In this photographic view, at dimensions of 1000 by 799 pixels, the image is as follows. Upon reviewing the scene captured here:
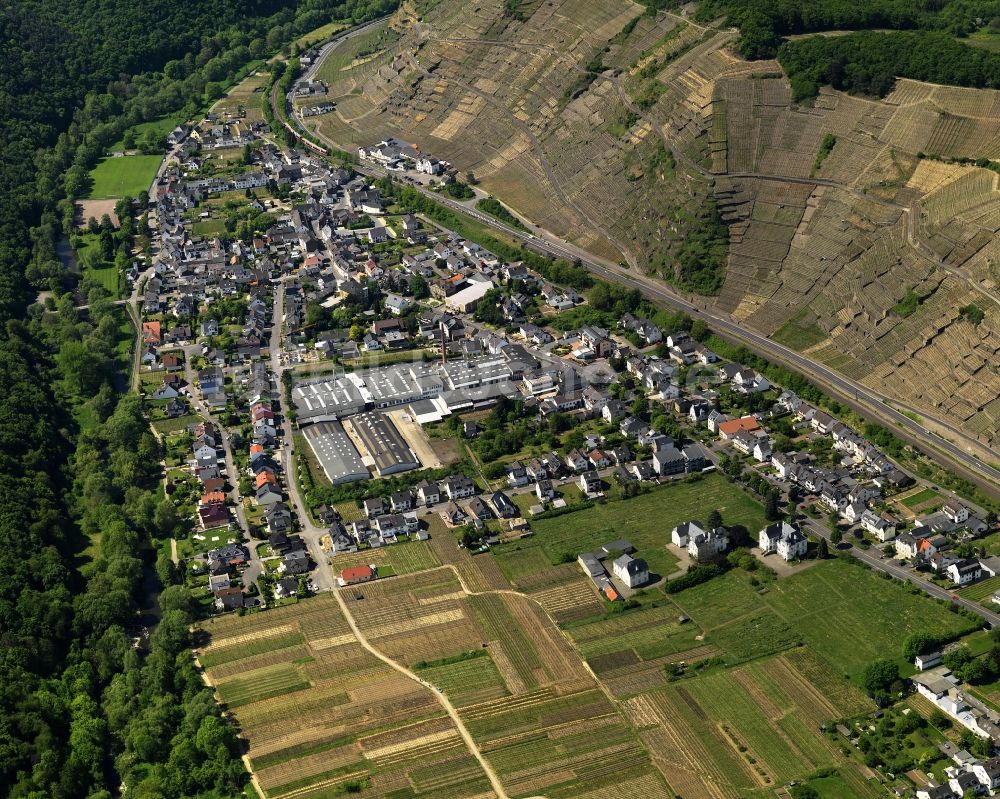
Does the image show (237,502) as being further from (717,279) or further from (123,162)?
(123,162)

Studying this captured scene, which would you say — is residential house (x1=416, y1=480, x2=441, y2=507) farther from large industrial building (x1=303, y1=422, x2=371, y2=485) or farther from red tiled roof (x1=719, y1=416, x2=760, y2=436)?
red tiled roof (x1=719, y1=416, x2=760, y2=436)

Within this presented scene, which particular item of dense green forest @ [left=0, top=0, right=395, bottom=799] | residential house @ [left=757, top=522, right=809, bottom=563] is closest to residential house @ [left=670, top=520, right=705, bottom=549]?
residential house @ [left=757, top=522, right=809, bottom=563]

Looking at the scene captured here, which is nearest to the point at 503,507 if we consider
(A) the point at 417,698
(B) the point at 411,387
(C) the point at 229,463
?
(A) the point at 417,698

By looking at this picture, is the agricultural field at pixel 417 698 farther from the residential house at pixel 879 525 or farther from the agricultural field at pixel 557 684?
the residential house at pixel 879 525

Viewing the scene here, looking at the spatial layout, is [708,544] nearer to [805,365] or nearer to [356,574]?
[356,574]

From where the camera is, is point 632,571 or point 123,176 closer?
point 632,571
